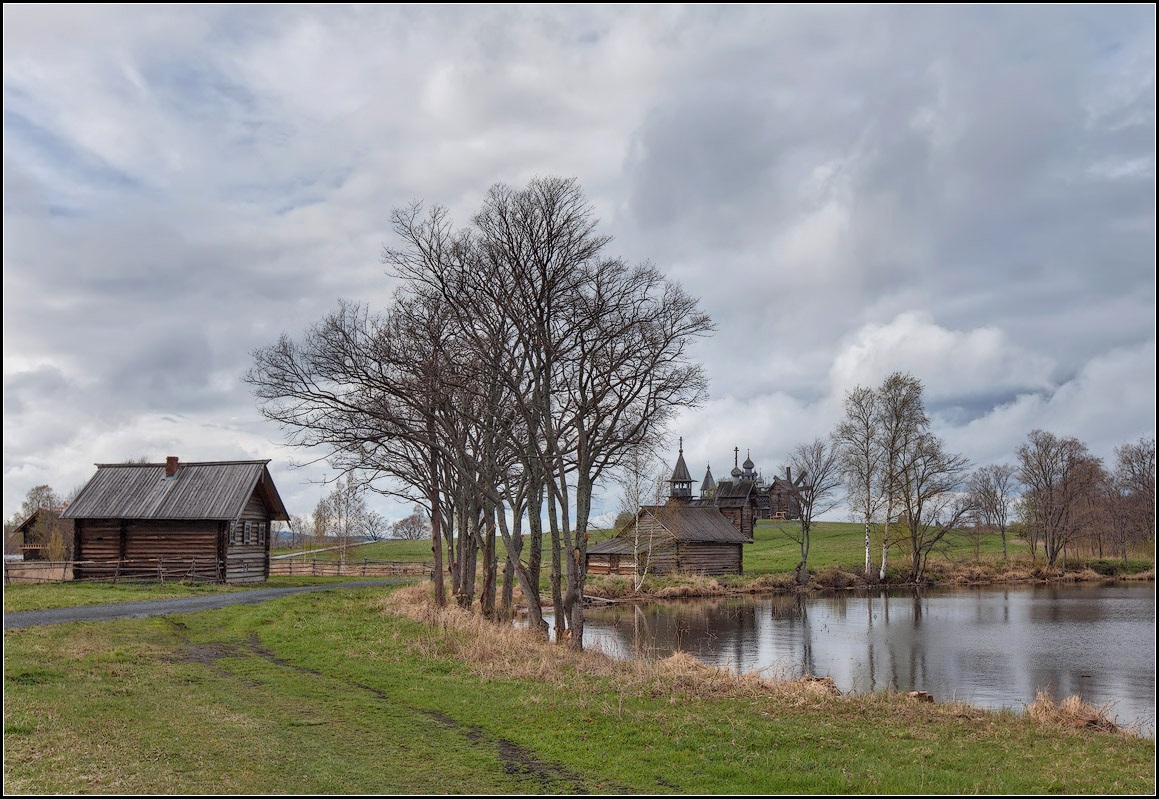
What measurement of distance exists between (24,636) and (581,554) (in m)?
13.4

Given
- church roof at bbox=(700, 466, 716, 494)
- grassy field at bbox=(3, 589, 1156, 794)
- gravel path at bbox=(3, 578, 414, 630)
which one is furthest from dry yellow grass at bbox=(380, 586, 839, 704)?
church roof at bbox=(700, 466, 716, 494)

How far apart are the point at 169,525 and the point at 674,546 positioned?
33140 mm

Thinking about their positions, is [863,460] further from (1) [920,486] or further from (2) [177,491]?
(2) [177,491]

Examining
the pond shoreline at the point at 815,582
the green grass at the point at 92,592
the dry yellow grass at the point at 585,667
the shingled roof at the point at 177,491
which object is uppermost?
the shingled roof at the point at 177,491

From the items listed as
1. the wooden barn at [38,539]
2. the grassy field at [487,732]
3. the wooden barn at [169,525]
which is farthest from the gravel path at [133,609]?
the wooden barn at [38,539]

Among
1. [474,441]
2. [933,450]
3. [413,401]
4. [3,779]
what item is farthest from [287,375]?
[933,450]

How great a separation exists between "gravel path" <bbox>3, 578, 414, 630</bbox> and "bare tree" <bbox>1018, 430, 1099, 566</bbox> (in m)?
58.9

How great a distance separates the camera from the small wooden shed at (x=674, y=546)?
58.1 meters

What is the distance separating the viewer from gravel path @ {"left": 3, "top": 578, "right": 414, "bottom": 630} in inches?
952

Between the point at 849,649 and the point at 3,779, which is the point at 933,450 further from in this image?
the point at 3,779

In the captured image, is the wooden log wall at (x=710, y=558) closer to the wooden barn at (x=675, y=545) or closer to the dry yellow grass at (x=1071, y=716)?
the wooden barn at (x=675, y=545)

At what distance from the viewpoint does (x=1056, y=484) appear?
228 ft

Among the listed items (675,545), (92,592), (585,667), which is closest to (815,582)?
(675,545)

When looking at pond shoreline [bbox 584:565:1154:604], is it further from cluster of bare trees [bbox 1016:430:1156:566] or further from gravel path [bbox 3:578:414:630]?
gravel path [bbox 3:578:414:630]
